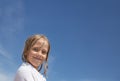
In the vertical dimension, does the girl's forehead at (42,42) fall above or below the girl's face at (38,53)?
above

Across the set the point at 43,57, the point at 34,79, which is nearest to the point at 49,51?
the point at 43,57

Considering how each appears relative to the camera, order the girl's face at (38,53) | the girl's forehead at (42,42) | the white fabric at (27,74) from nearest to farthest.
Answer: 1. the white fabric at (27,74)
2. the girl's face at (38,53)
3. the girl's forehead at (42,42)

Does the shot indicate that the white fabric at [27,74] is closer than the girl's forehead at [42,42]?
Yes

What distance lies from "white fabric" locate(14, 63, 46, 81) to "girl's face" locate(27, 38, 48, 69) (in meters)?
0.22

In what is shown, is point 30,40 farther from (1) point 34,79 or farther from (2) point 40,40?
(1) point 34,79

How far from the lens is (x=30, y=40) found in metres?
11.9

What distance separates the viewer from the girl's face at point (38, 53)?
460 inches

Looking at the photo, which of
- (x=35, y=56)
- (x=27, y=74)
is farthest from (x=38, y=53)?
(x=27, y=74)

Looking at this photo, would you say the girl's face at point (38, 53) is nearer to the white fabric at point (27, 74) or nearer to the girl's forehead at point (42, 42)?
the girl's forehead at point (42, 42)

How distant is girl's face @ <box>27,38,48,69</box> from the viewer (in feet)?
38.3

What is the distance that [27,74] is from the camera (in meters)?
Answer: 11.2

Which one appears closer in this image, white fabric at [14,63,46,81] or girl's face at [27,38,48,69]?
white fabric at [14,63,46,81]

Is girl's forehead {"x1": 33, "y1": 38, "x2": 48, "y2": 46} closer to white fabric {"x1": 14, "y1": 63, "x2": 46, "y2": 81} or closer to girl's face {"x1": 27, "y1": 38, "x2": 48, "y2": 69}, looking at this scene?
girl's face {"x1": 27, "y1": 38, "x2": 48, "y2": 69}

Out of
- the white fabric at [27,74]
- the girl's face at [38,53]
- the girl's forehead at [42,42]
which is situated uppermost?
the girl's forehead at [42,42]
